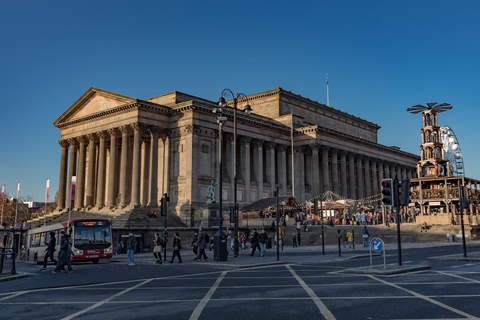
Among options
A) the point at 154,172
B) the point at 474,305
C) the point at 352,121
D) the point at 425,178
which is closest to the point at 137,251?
the point at 154,172

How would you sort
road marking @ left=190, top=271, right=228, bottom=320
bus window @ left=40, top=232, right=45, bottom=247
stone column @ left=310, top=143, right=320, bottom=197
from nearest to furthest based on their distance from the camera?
road marking @ left=190, top=271, right=228, bottom=320, bus window @ left=40, top=232, right=45, bottom=247, stone column @ left=310, top=143, right=320, bottom=197

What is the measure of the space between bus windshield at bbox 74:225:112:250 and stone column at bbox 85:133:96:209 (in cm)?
3098

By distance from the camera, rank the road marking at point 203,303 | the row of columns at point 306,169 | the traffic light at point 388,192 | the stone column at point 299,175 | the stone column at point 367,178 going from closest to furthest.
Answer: the road marking at point 203,303 < the traffic light at point 388,192 < the row of columns at point 306,169 < the stone column at point 299,175 < the stone column at point 367,178

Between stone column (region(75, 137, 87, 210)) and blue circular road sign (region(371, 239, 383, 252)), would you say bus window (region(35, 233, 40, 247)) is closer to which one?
blue circular road sign (region(371, 239, 383, 252))

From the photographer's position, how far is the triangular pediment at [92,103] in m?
55.4

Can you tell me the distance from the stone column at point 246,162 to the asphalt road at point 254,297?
44.0m

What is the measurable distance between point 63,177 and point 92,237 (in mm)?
36196

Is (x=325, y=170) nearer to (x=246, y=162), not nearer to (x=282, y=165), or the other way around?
(x=282, y=165)

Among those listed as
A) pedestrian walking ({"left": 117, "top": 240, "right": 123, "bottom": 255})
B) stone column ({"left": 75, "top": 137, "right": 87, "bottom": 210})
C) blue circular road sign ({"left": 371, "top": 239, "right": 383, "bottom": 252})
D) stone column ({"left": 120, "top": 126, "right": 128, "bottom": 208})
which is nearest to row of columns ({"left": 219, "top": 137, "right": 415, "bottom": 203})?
stone column ({"left": 120, "top": 126, "right": 128, "bottom": 208})

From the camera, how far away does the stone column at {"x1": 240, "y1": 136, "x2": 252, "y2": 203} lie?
6041 centimetres

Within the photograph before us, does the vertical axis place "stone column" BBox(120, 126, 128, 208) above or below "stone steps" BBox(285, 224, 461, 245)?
above

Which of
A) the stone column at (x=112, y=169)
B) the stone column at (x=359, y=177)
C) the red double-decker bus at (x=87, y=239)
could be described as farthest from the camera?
the stone column at (x=359, y=177)

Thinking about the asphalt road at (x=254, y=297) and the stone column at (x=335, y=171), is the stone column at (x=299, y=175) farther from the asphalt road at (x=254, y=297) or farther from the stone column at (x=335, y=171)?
the asphalt road at (x=254, y=297)

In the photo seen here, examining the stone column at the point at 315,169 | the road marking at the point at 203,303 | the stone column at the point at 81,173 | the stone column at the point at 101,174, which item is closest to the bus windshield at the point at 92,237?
the road marking at the point at 203,303
